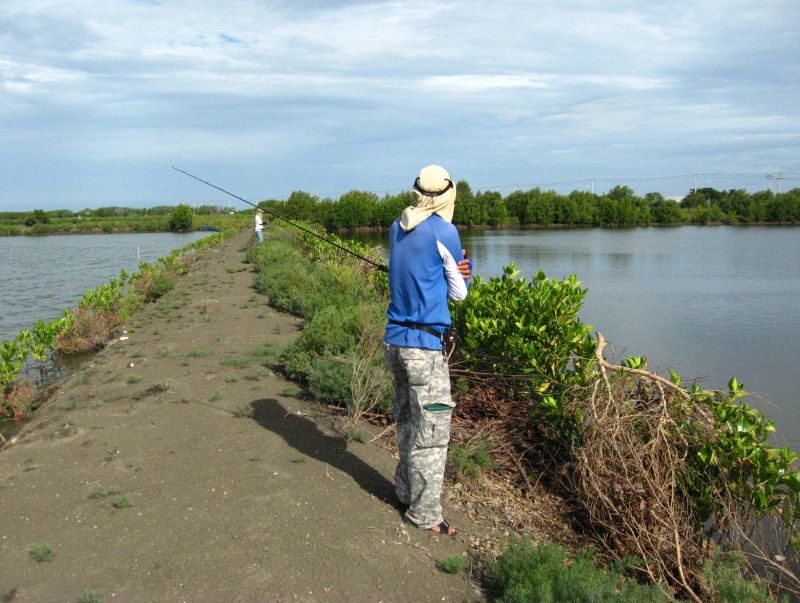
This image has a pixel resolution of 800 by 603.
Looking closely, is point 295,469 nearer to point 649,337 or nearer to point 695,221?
point 649,337

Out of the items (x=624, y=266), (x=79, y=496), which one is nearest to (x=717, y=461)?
(x=79, y=496)

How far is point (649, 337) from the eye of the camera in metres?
13.3

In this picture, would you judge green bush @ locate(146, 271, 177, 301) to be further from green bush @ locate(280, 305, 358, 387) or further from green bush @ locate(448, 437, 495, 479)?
green bush @ locate(448, 437, 495, 479)

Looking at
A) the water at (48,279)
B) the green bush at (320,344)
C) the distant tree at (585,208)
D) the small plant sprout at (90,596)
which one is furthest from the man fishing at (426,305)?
the distant tree at (585,208)

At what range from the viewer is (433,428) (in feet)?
12.5

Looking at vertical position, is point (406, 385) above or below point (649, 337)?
above

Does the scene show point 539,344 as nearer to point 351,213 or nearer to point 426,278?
point 426,278

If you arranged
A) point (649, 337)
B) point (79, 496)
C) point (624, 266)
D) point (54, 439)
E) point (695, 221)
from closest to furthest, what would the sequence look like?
point (79, 496), point (54, 439), point (649, 337), point (624, 266), point (695, 221)

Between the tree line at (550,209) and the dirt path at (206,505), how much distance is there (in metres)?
57.0

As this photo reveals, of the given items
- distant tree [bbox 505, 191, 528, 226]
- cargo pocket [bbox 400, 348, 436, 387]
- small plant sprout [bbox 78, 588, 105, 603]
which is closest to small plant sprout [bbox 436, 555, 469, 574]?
cargo pocket [bbox 400, 348, 436, 387]

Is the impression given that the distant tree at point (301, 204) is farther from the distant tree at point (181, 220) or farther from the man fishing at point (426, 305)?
the man fishing at point (426, 305)

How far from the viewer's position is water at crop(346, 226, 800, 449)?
10609mm

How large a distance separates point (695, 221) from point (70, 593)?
73.0m

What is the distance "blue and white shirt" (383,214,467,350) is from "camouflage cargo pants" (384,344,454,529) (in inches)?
3.6
